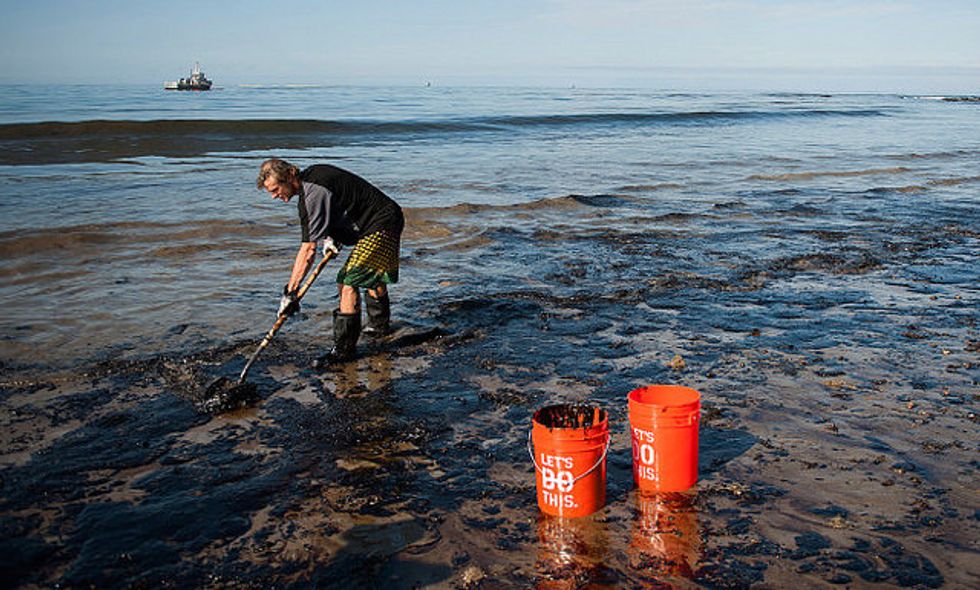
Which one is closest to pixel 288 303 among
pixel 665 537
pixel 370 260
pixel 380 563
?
pixel 370 260

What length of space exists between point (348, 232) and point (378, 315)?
36.1 inches

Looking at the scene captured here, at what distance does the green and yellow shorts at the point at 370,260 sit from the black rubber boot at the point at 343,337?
12.1 inches

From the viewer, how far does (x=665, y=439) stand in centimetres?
429

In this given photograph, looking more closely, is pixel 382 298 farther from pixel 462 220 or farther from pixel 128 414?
pixel 462 220

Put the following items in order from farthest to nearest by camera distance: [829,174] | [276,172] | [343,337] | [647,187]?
[829,174]
[647,187]
[343,337]
[276,172]

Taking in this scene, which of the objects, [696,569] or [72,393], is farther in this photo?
[72,393]

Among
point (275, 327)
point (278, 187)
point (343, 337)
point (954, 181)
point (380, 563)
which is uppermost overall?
point (278, 187)

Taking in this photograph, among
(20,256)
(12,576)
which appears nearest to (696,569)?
(12,576)

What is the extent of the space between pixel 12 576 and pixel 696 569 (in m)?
3.23

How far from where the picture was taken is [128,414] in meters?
5.78

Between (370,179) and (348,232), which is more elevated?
(348,232)

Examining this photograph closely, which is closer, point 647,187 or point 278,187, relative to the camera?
point 278,187

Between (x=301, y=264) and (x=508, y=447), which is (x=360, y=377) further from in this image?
(x=508, y=447)

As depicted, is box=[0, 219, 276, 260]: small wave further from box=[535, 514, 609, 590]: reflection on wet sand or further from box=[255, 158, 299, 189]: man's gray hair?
box=[535, 514, 609, 590]: reflection on wet sand
